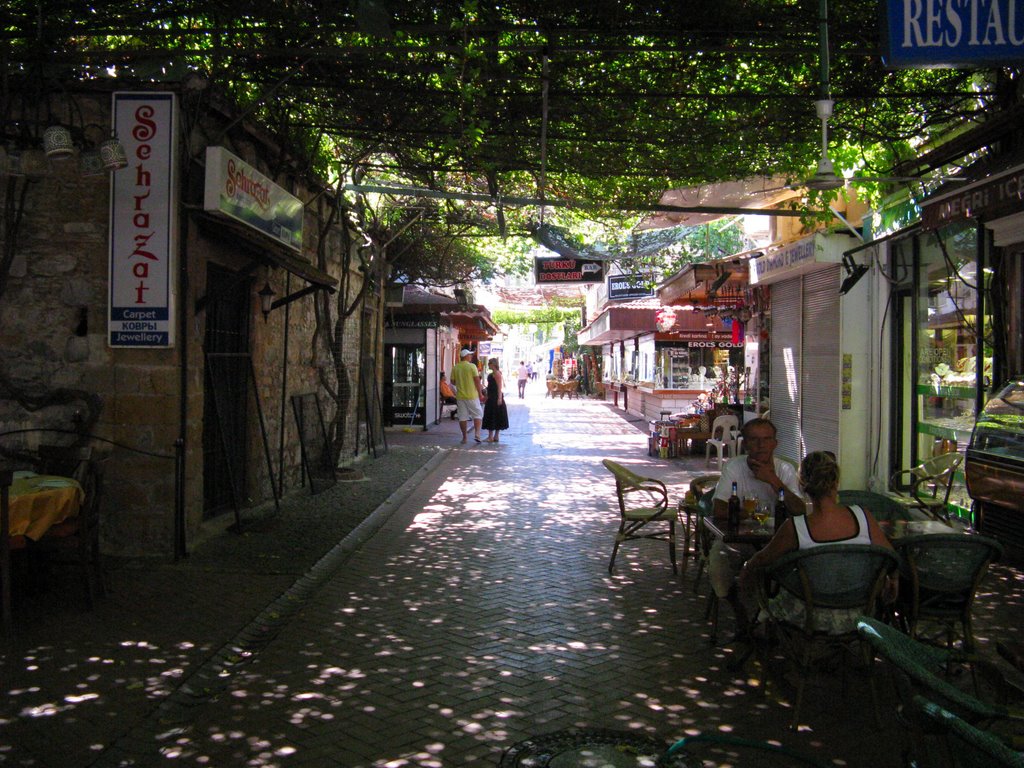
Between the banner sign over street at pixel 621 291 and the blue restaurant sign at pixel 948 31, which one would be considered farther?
the banner sign over street at pixel 621 291

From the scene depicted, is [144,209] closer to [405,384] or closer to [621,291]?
[405,384]

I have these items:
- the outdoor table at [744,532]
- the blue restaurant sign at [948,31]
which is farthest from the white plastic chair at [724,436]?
the blue restaurant sign at [948,31]

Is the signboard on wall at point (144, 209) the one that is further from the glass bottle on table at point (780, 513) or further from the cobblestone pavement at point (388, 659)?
the glass bottle on table at point (780, 513)

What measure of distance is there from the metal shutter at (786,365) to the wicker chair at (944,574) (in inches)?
369

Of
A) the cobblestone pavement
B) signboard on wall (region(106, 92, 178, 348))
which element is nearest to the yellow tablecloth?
the cobblestone pavement

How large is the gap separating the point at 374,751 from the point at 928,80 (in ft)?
27.4

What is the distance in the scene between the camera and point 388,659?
5.32 m

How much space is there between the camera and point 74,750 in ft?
13.0

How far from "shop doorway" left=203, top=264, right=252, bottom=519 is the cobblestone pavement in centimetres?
73

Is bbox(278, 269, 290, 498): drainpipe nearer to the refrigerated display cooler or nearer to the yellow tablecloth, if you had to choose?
the yellow tablecloth

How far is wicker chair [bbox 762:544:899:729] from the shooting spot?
4254 millimetres

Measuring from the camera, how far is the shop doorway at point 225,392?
8.67 m

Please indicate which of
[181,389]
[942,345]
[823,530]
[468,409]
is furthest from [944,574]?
[468,409]

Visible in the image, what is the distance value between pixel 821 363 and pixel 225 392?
8.37 meters
